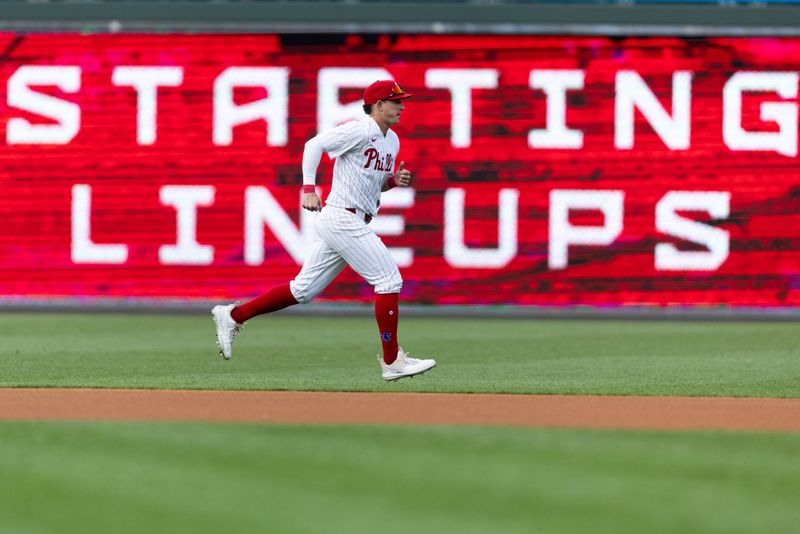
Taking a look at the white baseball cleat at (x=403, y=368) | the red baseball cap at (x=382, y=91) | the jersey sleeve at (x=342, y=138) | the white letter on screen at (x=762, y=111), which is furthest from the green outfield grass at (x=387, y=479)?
the white letter on screen at (x=762, y=111)

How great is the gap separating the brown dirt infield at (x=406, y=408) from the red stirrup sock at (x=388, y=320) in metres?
0.77

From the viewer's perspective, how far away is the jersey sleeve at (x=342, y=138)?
31.9 feet

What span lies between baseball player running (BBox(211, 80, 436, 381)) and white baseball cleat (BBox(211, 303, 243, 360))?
0.46m

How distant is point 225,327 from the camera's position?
33.6 feet

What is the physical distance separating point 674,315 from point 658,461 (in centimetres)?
1179

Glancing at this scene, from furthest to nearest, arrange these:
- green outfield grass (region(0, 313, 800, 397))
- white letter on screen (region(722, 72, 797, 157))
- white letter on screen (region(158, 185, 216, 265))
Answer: white letter on screen (region(158, 185, 216, 265))
white letter on screen (region(722, 72, 797, 157))
green outfield grass (region(0, 313, 800, 397))

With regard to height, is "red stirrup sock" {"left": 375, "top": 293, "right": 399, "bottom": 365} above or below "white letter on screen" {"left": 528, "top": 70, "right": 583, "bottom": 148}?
below

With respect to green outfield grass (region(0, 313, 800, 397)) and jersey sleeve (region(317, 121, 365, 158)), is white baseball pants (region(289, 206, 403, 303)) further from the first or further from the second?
green outfield grass (region(0, 313, 800, 397))

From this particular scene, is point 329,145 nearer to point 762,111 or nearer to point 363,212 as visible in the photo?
point 363,212

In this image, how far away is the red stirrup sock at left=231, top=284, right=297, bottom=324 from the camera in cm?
1005

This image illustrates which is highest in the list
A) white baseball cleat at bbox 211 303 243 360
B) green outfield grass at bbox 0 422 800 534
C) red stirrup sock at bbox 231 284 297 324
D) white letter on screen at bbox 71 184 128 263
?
white letter on screen at bbox 71 184 128 263

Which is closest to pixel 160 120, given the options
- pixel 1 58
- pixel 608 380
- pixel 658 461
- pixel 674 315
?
pixel 1 58

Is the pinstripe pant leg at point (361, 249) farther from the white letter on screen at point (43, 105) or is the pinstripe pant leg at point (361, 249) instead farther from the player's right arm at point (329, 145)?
the white letter on screen at point (43, 105)

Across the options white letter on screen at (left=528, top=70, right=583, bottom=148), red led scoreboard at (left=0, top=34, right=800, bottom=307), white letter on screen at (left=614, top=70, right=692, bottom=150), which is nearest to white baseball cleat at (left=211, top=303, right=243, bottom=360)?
red led scoreboard at (left=0, top=34, right=800, bottom=307)
